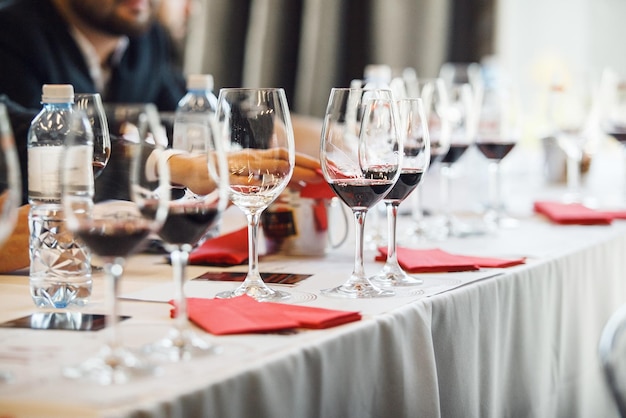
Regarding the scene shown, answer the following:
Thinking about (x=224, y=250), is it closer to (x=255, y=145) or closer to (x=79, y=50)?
(x=255, y=145)

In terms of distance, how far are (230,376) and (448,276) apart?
1.95 ft

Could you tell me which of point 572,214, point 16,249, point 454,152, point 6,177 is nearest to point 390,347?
point 6,177

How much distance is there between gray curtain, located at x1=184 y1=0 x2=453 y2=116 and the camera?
13.6 feet

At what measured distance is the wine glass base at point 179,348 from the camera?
0.88 m

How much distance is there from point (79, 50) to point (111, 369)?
7.08 feet

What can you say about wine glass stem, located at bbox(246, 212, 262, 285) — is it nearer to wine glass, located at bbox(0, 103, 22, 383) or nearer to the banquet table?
the banquet table

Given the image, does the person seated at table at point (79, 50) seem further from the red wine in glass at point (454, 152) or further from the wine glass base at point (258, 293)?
the wine glass base at point (258, 293)

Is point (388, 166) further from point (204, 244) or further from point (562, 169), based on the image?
point (562, 169)

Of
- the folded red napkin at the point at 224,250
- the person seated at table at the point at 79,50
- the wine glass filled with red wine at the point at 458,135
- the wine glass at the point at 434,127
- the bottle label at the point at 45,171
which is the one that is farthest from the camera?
the person seated at table at the point at 79,50

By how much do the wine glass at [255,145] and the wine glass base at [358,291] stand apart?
66 mm

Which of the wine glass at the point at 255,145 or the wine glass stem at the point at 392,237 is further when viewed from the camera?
the wine glass stem at the point at 392,237

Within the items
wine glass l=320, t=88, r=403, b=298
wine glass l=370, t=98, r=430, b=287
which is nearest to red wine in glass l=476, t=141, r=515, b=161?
wine glass l=370, t=98, r=430, b=287

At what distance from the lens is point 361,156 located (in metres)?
1.21

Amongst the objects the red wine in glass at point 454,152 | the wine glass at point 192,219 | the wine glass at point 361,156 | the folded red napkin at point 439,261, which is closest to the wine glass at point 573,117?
the red wine in glass at point 454,152
